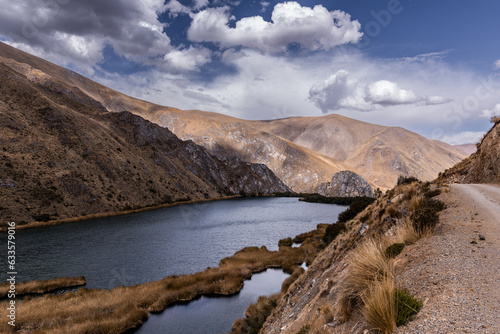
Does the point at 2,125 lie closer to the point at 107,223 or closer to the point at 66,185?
the point at 66,185

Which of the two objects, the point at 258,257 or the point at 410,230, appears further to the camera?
the point at 258,257

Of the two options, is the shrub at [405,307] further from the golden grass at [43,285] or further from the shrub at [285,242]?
the shrub at [285,242]

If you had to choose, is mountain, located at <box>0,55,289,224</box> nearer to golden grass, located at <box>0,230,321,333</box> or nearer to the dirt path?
golden grass, located at <box>0,230,321,333</box>

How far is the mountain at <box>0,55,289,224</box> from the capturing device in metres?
66.5

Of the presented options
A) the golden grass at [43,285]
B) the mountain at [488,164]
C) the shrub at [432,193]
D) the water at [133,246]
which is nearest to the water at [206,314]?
the water at [133,246]

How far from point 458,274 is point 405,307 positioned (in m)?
2.25

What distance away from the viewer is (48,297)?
26.1m

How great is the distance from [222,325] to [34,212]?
6345 centimetres

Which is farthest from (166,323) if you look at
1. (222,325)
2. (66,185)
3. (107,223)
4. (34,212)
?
(66,185)

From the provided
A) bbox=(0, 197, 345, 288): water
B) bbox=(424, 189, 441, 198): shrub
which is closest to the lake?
bbox=(0, 197, 345, 288): water

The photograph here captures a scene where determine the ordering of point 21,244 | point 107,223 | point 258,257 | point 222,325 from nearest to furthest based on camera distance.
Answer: point 222,325
point 258,257
point 21,244
point 107,223

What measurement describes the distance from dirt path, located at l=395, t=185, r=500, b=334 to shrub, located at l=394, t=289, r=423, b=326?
0.15m

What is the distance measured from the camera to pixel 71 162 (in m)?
83.6

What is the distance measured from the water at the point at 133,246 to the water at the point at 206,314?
9283mm
